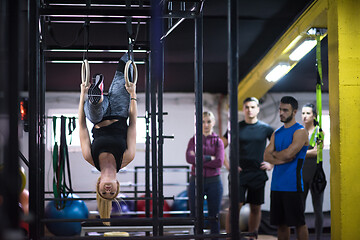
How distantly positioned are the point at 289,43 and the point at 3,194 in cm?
514

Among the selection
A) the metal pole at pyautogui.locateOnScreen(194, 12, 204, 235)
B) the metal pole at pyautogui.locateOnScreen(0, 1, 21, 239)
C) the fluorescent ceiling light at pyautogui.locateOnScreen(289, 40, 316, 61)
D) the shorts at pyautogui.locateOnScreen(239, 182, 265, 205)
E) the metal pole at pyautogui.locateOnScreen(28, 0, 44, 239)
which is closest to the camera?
the metal pole at pyautogui.locateOnScreen(0, 1, 21, 239)

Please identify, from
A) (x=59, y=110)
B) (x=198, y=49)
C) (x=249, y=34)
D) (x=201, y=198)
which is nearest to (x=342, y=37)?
(x=198, y=49)

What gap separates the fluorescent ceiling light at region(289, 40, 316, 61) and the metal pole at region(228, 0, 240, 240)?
377 cm

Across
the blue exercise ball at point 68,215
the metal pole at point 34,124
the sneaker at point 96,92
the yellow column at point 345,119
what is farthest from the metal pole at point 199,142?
the blue exercise ball at point 68,215

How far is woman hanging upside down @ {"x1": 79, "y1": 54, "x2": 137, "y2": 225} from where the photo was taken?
2682 millimetres

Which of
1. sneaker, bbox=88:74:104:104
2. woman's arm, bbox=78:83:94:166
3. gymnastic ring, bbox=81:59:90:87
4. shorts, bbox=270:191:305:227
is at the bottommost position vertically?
shorts, bbox=270:191:305:227

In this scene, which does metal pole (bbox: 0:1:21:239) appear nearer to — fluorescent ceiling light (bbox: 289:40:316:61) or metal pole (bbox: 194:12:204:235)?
metal pole (bbox: 194:12:204:235)

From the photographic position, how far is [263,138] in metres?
4.86

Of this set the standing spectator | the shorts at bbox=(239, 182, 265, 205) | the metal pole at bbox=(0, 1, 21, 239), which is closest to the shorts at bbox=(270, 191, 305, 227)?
the shorts at bbox=(239, 182, 265, 205)

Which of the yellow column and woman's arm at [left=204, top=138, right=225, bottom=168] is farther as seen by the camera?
woman's arm at [left=204, top=138, right=225, bottom=168]

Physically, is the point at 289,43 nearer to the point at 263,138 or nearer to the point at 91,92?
the point at 263,138

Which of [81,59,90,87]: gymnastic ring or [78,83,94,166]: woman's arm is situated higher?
[81,59,90,87]: gymnastic ring

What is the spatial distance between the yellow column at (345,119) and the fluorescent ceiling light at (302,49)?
5.76ft

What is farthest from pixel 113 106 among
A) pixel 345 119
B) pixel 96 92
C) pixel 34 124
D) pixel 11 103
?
pixel 345 119
